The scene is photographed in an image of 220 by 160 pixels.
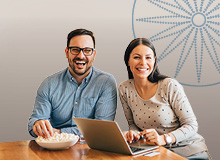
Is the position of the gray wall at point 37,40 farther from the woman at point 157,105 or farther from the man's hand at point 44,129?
the man's hand at point 44,129

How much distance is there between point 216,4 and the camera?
3215 millimetres

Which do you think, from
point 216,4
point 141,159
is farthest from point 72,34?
point 216,4

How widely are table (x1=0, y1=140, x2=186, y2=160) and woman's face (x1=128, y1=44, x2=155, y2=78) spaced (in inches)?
25.9

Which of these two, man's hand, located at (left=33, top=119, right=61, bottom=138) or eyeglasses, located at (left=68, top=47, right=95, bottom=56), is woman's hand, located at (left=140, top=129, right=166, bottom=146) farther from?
eyeglasses, located at (left=68, top=47, right=95, bottom=56)

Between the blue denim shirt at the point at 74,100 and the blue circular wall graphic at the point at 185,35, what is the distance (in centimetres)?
98

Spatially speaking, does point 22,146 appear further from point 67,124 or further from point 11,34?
point 11,34

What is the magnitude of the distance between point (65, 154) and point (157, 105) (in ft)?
2.52

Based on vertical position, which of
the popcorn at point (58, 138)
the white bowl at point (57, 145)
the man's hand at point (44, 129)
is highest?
the man's hand at point (44, 129)

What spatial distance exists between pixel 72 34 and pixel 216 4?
154 cm

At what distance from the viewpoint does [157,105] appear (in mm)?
2162

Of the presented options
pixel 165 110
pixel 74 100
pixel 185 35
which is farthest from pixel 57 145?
pixel 185 35

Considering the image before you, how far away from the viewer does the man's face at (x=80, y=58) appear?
232cm

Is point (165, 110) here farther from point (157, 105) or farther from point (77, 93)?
point (77, 93)

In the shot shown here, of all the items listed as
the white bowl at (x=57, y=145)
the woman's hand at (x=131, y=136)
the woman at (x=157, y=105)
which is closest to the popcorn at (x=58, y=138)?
the white bowl at (x=57, y=145)
